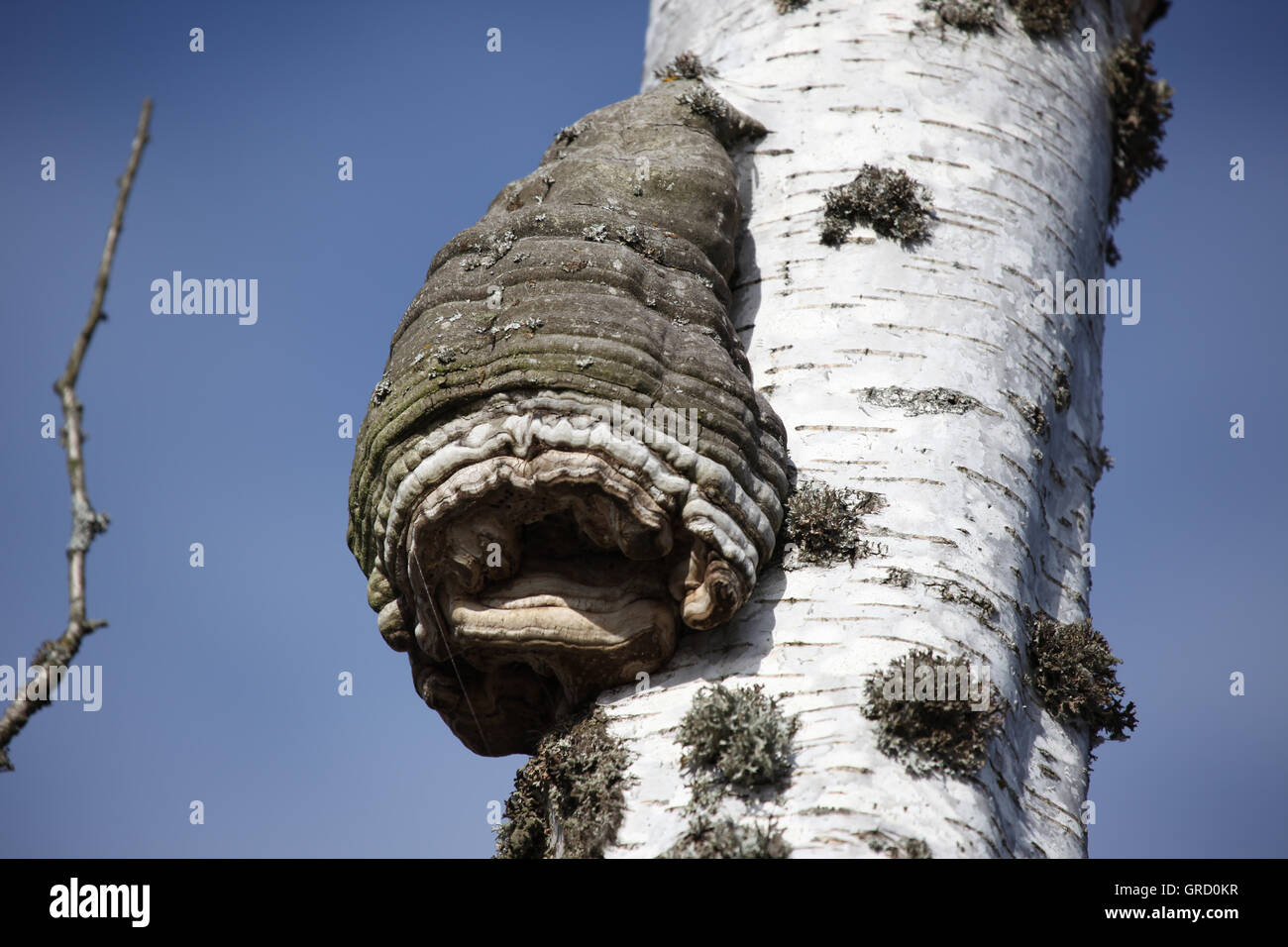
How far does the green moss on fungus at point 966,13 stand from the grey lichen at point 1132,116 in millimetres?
1191

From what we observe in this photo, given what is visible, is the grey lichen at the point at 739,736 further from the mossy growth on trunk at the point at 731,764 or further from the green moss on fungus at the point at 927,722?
the green moss on fungus at the point at 927,722

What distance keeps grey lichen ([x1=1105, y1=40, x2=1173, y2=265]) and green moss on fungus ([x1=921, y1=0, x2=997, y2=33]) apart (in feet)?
3.91

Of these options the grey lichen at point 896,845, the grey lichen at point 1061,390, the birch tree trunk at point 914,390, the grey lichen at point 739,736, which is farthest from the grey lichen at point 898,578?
the grey lichen at point 1061,390

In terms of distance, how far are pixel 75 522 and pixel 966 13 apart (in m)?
6.42

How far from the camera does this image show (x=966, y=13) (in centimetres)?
748

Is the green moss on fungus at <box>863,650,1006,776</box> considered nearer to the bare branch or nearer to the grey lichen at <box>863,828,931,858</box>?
the grey lichen at <box>863,828,931,858</box>

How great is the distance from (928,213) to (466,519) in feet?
9.94

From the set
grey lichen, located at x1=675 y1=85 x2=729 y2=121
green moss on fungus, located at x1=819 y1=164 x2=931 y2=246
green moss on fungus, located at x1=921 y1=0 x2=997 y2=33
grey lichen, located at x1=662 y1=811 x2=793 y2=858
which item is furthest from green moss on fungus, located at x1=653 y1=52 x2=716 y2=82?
grey lichen, located at x1=662 y1=811 x2=793 y2=858

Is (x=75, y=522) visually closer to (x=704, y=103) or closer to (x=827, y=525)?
(x=827, y=525)

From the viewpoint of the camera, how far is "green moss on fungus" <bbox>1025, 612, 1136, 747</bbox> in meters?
5.68

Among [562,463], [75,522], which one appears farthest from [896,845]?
[75,522]
